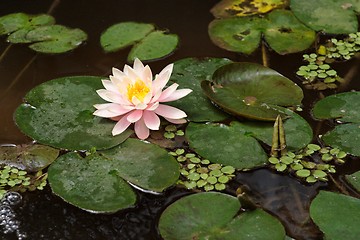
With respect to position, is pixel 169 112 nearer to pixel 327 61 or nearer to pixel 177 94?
pixel 177 94

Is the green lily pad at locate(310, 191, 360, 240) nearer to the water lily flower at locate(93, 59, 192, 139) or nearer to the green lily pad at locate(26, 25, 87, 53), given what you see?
the water lily flower at locate(93, 59, 192, 139)

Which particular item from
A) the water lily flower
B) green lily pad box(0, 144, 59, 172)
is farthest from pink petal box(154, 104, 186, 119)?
green lily pad box(0, 144, 59, 172)

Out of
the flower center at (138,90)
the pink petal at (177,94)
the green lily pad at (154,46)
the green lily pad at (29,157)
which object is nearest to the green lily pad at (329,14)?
the green lily pad at (154,46)

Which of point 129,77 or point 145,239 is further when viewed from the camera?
point 129,77

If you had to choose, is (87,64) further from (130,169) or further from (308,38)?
(308,38)

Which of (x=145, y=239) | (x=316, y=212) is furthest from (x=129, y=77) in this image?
(x=316, y=212)

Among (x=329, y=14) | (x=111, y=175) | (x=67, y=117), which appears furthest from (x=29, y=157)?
(x=329, y=14)
